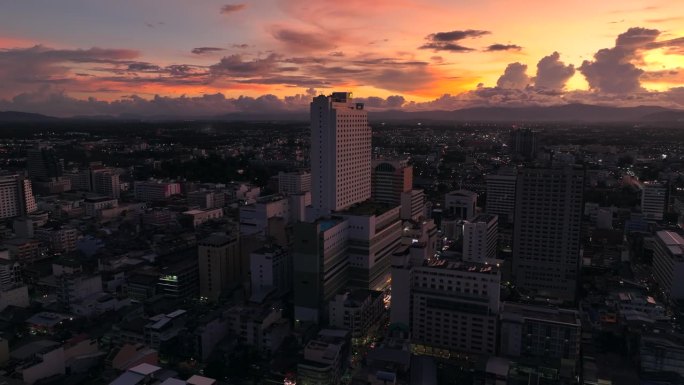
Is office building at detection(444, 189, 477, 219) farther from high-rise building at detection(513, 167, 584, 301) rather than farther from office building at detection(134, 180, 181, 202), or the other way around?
office building at detection(134, 180, 181, 202)

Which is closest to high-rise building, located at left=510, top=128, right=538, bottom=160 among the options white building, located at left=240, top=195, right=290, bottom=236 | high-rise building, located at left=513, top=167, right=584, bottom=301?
white building, located at left=240, top=195, right=290, bottom=236

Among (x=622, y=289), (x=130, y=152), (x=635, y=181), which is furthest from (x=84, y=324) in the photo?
(x=130, y=152)

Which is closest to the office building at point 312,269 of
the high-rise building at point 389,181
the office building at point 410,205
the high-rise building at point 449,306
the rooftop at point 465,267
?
the high-rise building at point 449,306

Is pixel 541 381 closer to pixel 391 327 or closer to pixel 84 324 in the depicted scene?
pixel 391 327

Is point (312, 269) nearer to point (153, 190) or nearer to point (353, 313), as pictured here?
point (353, 313)

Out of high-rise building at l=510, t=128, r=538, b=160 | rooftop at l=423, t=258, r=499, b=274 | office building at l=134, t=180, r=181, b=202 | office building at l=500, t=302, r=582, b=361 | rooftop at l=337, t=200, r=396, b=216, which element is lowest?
office building at l=500, t=302, r=582, b=361

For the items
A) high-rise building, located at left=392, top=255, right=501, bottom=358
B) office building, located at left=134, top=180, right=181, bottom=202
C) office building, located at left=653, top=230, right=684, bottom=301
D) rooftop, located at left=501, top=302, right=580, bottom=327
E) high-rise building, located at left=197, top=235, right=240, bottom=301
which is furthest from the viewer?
office building, located at left=134, top=180, right=181, bottom=202

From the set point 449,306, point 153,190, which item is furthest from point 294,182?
point 449,306
